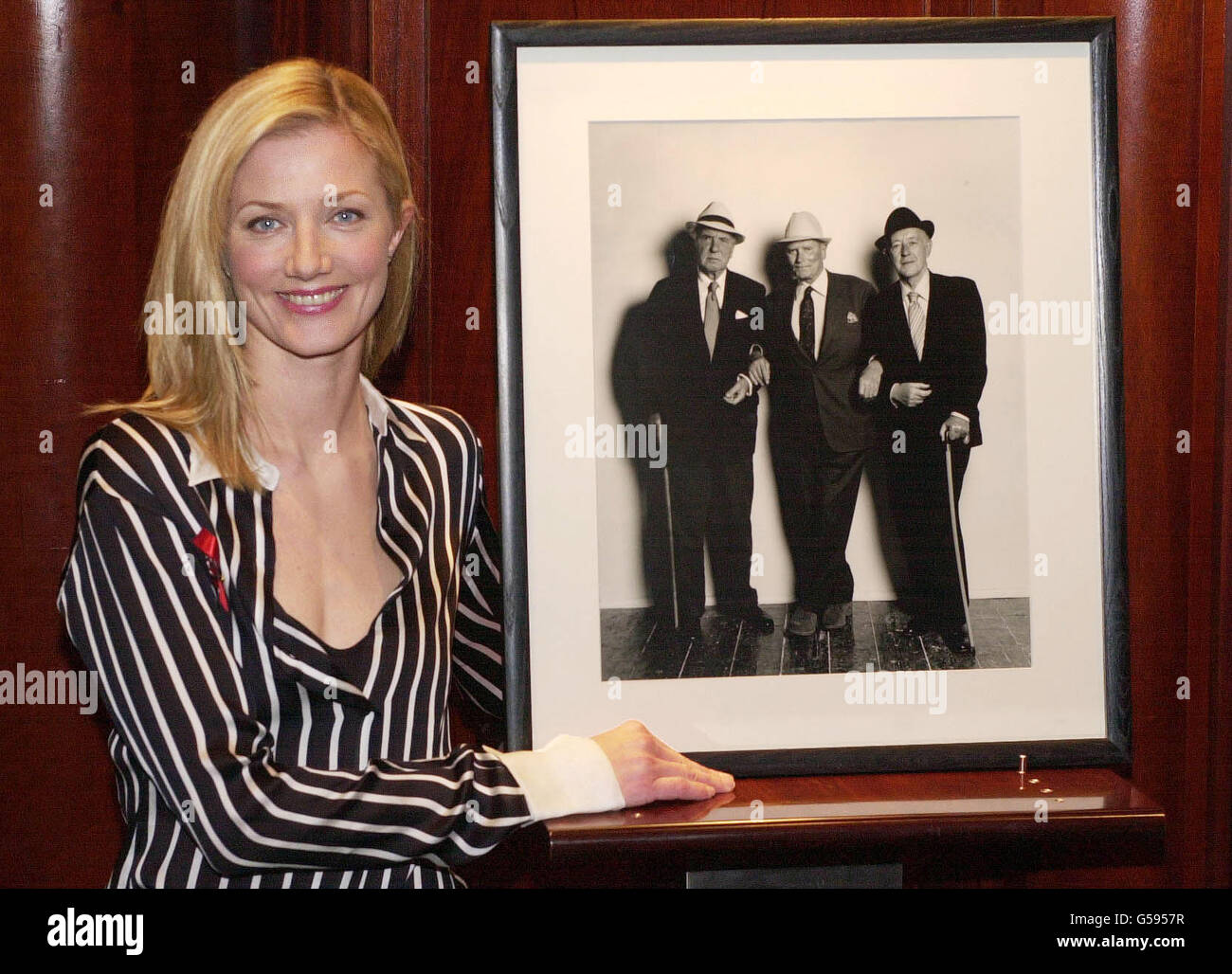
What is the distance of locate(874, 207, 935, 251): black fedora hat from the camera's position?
121 cm

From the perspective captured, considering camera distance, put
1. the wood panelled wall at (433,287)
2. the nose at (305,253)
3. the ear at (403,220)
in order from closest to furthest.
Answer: the nose at (305,253) → the ear at (403,220) → the wood panelled wall at (433,287)

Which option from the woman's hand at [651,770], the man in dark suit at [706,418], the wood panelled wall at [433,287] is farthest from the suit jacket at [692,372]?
the wood panelled wall at [433,287]

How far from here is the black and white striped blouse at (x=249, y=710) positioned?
1063 millimetres

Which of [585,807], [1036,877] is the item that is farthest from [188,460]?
[1036,877]

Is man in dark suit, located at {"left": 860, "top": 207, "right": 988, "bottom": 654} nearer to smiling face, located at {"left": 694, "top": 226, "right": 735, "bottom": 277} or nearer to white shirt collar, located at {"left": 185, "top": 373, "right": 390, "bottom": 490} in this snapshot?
smiling face, located at {"left": 694, "top": 226, "right": 735, "bottom": 277}

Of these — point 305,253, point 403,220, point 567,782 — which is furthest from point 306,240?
point 567,782

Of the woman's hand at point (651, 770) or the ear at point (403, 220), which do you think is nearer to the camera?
the woman's hand at point (651, 770)

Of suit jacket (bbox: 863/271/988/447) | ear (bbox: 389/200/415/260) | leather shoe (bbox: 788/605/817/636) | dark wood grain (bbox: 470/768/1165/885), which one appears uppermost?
ear (bbox: 389/200/415/260)

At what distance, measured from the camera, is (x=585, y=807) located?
1132 millimetres

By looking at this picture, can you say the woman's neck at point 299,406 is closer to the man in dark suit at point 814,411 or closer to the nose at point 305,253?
the nose at point 305,253

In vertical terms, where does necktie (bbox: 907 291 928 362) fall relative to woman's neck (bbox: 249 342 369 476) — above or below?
above

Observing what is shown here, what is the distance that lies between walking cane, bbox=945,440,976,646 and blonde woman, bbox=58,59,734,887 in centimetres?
31

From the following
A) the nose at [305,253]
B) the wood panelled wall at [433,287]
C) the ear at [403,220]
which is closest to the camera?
the nose at [305,253]

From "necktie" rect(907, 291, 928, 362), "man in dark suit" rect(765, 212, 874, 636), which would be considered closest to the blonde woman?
"man in dark suit" rect(765, 212, 874, 636)
